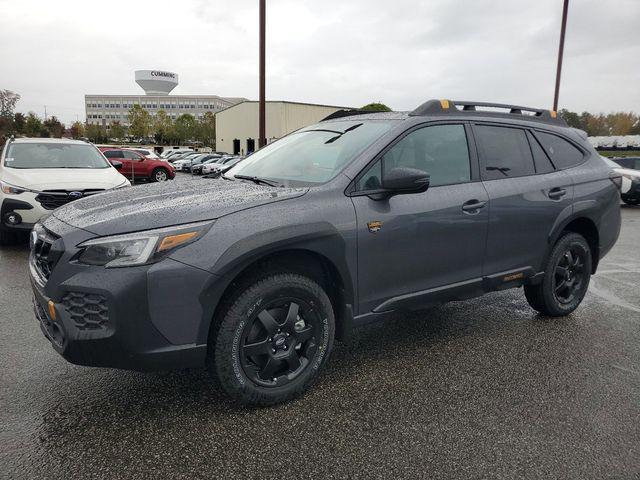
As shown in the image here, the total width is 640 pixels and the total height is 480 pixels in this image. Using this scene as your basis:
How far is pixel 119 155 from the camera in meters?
23.1

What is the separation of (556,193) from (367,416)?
8.30ft

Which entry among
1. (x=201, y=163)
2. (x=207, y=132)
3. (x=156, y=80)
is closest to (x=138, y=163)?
(x=201, y=163)

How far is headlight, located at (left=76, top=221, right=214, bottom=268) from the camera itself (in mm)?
2355

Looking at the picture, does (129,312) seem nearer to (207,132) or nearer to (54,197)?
(54,197)

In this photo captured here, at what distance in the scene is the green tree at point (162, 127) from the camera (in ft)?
299

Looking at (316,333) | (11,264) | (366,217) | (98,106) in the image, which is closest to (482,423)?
(316,333)

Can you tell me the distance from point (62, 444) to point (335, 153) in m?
2.29

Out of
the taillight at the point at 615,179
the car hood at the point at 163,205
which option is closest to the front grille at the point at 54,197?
the car hood at the point at 163,205

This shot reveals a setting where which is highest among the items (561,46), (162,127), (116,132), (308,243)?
(162,127)

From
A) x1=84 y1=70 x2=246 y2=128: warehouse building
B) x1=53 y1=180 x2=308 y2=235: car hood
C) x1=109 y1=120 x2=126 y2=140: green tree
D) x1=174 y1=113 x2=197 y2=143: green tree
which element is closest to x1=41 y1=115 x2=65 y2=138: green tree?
x1=109 y1=120 x2=126 y2=140: green tree

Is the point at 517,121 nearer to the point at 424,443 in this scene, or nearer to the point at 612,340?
the point at 612,340

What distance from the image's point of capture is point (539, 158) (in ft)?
13.5

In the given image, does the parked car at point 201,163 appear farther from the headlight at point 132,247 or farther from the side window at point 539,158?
the headlight at point 132,247

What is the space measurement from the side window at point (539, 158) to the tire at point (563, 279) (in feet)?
2.10
